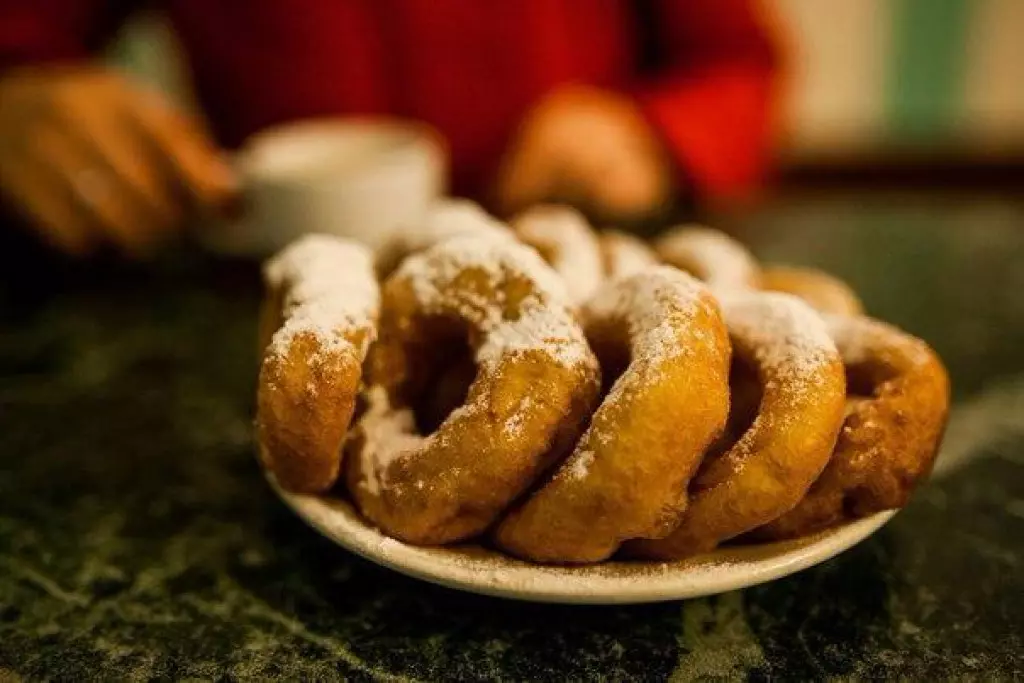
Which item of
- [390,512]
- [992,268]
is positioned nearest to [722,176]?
[992,268]

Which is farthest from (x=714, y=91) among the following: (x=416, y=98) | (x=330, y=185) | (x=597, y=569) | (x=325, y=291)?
(x=597, y=569)

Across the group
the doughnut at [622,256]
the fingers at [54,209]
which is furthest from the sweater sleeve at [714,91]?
the fingers at [54,209]

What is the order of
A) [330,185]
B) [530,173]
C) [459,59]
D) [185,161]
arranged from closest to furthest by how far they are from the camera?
[330,185] < [185,161] < [530,173] < [459,59]

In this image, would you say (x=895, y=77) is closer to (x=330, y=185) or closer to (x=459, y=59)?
(x=459, y=59)

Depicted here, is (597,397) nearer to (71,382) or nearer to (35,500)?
(35,500)

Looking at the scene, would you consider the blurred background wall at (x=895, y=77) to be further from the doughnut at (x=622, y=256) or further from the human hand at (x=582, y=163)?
the doughnut at (x=622, y=256)

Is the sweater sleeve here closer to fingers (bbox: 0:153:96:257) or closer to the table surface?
the table surface
